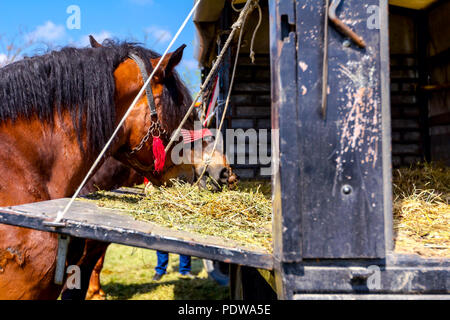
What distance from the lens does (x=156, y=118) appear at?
2.24m

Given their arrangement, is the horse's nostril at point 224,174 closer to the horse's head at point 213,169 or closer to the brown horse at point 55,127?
the horse's head at point 213,169

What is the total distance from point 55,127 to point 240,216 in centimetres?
121

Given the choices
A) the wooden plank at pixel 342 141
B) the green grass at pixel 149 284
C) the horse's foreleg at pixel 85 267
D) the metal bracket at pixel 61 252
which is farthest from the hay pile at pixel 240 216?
the green grass at pixel 149 284

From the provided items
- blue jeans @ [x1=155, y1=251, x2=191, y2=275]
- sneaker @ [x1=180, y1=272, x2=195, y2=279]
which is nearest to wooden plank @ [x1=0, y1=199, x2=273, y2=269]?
blue jeans @ [x1=155, y1=251, x2=191, y2=275]

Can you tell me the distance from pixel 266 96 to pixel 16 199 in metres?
3.49

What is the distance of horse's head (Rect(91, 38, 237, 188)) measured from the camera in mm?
2232

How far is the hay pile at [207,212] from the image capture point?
160 centimetres

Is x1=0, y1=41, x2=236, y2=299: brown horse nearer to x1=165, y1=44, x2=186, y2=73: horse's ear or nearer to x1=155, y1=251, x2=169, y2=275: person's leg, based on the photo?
x1=165, y1=44, x2=186, y2=73: horse's ear

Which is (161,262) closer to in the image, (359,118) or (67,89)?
(67,89)
